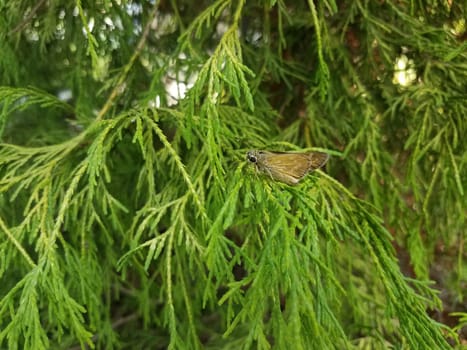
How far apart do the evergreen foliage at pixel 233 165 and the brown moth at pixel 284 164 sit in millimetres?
38

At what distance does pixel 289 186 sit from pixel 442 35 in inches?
47.2

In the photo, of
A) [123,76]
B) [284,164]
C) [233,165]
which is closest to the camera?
[284,164]

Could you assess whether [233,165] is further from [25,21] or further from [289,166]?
[25,21]

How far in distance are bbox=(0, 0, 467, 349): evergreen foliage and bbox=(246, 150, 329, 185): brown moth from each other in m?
0.04

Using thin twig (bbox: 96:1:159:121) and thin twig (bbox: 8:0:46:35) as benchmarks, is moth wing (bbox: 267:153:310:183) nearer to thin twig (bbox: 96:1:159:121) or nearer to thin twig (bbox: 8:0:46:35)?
thin twig (bbox: 96:1:159:121)

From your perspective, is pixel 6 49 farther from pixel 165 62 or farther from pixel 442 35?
pixel 442 35

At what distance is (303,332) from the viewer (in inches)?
61.0

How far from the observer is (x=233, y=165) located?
1.83 m

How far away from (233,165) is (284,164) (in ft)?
1.09

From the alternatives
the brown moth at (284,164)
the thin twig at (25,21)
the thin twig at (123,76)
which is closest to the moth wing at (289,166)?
the brown moth at (284,164)

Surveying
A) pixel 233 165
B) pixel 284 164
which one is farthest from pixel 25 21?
pixel 284 164

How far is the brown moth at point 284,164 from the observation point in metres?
1.53

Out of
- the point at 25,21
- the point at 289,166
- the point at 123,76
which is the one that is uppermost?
the point at 25,21

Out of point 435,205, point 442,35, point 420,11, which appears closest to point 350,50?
point 420,11
